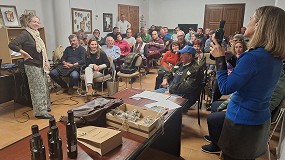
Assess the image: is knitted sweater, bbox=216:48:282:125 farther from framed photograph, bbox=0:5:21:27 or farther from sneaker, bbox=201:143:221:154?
framed photograph, bbox=0:5:21:27

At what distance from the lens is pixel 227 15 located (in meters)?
8.92

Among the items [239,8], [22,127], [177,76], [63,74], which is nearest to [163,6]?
[239,8]

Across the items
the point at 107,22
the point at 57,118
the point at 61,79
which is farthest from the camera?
the point at 107,22

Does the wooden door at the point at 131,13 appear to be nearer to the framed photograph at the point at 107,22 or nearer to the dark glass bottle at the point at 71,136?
the framed photograph at the point at 107,22

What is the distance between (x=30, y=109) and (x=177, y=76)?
252 cm

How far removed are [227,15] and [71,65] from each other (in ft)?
23.8

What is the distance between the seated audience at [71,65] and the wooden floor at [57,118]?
1.17 feet

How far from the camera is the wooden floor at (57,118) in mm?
2375

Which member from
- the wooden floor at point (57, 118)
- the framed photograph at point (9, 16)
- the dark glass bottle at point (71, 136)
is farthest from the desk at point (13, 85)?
the dark glass bottle at point (71, 136)

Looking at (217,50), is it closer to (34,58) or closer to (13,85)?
(34,58)

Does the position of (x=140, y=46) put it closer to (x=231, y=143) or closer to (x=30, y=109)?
(x=30, y=109)

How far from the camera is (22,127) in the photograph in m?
2.95

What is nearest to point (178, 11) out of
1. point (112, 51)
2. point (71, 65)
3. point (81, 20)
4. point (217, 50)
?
point (81, 20)

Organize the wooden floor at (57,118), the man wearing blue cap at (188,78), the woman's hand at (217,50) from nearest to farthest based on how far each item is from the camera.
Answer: the woman's hand at (217,50) → the wooden floor at (57,118) → the man wearing blue cap at (188,78)
